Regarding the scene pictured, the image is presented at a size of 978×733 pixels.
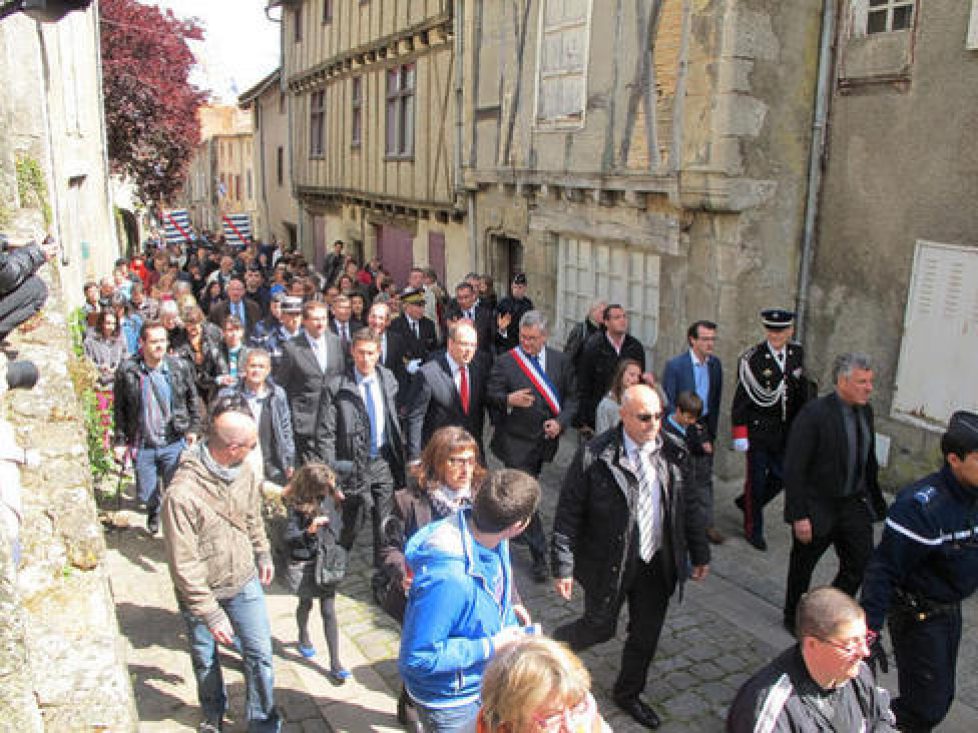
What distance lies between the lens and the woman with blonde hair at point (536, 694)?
1980 millimetres

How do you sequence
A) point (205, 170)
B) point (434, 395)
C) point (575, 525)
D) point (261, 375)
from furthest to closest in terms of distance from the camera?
point (205, 170)
point (434, 395)
point (261, 375)
point (575, 525)

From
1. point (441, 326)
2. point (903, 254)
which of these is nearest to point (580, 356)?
point (903, 254)

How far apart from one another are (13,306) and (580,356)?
4.66m

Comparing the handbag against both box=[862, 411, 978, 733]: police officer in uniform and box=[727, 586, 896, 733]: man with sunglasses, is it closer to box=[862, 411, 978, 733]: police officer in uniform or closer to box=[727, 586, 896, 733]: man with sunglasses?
box=[727, 586, 896, 733]: man with sunglasses

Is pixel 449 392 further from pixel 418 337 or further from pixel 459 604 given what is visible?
pixel 459 604

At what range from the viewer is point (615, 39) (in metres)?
8.83

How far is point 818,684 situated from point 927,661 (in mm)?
1438

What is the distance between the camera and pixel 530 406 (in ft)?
19.3

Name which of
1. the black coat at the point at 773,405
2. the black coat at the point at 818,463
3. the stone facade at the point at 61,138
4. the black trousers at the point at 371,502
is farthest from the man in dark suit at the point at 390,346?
the black coat at the point at 818,463

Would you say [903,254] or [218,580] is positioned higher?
[903,254]

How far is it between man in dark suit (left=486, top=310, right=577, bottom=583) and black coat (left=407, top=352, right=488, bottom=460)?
0.37 ft

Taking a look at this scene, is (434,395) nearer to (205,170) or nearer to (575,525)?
(575,525)

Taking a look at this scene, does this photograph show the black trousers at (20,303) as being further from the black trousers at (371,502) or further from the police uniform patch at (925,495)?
the police uniform patch at (925,495)

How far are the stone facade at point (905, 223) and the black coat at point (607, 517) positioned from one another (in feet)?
11.9
